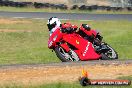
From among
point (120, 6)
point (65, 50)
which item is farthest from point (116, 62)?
point (120, 6)

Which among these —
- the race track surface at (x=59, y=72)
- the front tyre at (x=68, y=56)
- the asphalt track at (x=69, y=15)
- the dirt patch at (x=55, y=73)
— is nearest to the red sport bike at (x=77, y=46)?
the front tyre at (x=68, y=56)

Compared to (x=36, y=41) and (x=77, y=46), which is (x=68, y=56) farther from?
(x=36, y=41)

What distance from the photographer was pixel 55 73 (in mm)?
11453

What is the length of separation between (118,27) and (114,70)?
21.5 metres

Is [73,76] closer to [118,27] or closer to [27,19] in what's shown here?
[118,27]

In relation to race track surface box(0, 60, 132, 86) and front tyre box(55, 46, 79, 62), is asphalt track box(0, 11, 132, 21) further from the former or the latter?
race track surface box(0, 60, 132, 86)

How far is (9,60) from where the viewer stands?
18.0 m

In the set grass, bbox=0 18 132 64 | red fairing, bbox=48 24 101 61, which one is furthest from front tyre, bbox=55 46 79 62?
grass, bbox=0 18 132 64

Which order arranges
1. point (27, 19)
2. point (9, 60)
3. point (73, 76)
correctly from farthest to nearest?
point (27, 19)
point (9, 60)
point (73, 76)

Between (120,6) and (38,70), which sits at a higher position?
(38,70)

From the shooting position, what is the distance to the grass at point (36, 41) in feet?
60.8

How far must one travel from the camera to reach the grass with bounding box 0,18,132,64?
1855cm

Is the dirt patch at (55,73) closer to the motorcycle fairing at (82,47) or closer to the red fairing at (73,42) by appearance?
the motorcycle fairing at (82,47)

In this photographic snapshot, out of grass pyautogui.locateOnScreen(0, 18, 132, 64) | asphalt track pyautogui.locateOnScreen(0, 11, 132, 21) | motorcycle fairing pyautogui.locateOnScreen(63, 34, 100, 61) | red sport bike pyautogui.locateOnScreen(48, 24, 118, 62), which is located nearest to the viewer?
motorcycle fairing pyautogui.locateOnScreen(63, 34, 100, 61)
